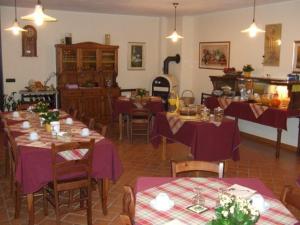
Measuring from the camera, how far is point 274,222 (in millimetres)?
2227

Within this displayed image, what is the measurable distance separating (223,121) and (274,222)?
3239mm

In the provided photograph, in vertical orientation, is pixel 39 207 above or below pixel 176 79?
below

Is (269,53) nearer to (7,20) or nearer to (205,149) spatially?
(205,149)

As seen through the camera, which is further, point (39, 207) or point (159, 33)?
point (159, 33)

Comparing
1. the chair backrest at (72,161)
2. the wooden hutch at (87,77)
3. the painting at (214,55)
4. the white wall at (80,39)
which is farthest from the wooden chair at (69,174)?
the painting at (214,55)

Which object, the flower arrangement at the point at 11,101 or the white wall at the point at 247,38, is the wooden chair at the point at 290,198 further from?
the flower arrangement at the point at 11,101

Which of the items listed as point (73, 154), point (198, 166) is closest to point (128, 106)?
point (73, 154)

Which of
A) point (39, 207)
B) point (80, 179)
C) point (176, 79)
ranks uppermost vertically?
point (176, 79)

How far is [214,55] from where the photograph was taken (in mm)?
9219

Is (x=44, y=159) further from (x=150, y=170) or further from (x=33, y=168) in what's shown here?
(x=150, y=170)

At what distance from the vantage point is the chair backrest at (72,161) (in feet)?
11.4

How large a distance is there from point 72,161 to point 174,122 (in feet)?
8.19

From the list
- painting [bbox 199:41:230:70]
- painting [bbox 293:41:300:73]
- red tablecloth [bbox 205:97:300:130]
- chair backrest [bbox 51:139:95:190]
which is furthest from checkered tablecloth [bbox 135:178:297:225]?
painting [bbox 199:41:230:70]

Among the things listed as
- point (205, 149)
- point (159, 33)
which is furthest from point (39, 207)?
point (159, 33)
